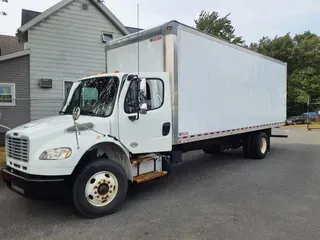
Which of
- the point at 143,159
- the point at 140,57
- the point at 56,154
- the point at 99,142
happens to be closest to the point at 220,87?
the point at 140,57

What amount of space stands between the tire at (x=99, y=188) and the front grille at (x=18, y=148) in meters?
0.82

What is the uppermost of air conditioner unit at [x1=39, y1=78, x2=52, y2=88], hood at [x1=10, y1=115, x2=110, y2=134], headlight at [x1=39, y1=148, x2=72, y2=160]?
air conditioner unit at [x1=39, y1=78, x2=52, y2=88]

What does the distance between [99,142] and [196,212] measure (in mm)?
1923

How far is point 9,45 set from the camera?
16078 mm

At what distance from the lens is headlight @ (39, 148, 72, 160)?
3.99 meters

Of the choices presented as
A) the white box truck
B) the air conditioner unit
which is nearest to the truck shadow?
the white box truck

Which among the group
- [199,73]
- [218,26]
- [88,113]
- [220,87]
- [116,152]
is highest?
[218,26]

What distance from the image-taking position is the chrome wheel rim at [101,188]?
14.3 ft

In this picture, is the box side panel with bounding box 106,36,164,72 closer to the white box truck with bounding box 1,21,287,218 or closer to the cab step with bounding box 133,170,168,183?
the white box truck with bounding box 1,21,287,218

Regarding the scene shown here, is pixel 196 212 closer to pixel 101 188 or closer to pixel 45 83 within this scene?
pixel 101 188

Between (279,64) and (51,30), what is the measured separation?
30.8 feet

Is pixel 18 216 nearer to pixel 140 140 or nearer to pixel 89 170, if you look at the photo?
pixel 89 170

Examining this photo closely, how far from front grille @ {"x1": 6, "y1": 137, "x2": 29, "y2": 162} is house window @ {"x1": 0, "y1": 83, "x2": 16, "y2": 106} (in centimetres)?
736

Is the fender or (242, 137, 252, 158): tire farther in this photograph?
(242, 137, 252, 158): tire
